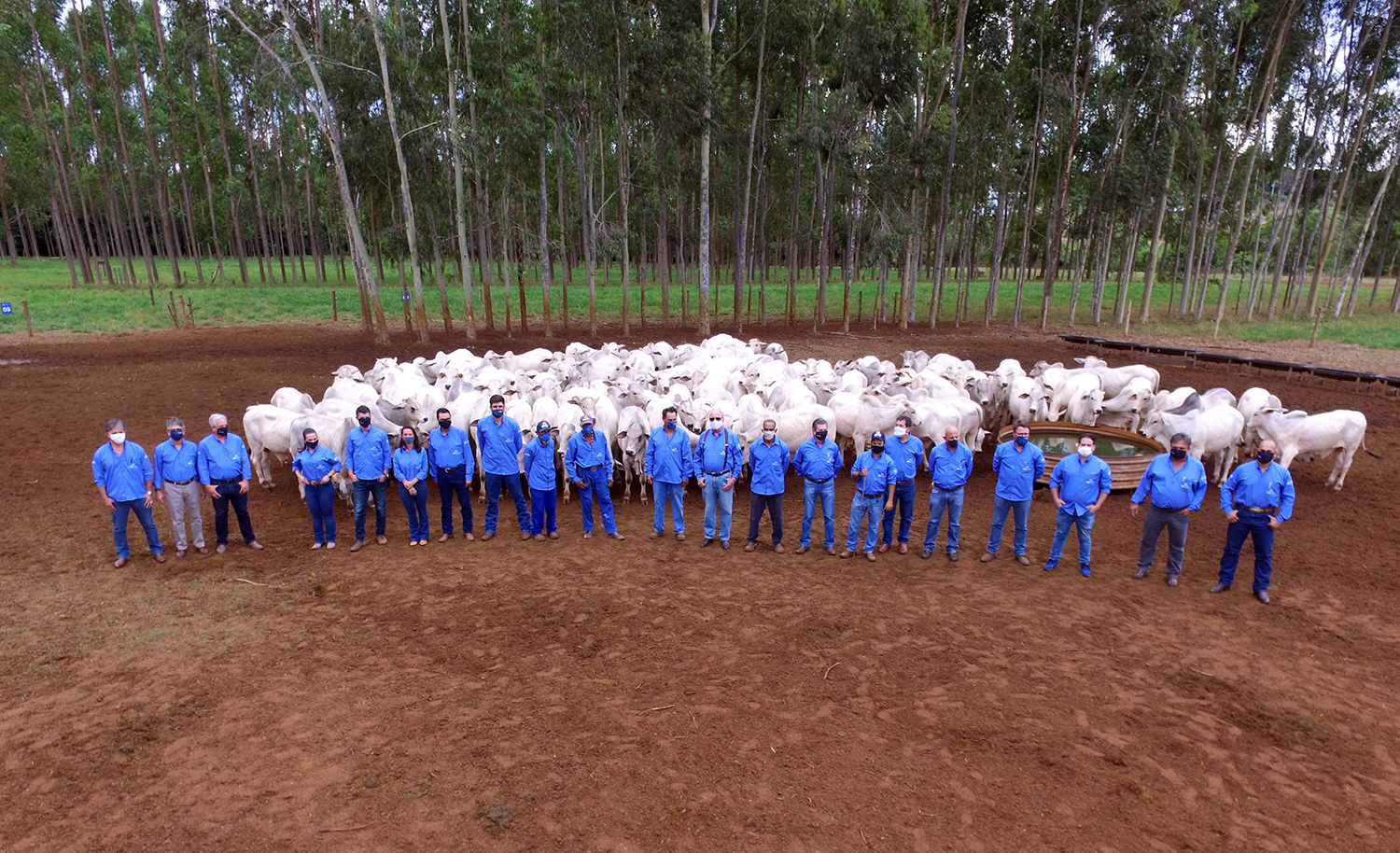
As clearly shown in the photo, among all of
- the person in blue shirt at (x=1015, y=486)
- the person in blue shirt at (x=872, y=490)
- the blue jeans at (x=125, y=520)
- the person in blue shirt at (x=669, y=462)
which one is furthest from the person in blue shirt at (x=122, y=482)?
the person in blue shirt at (x=1015, y=486)

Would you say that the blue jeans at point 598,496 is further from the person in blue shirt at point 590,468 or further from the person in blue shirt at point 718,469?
the person in blue shirt at point 718,469

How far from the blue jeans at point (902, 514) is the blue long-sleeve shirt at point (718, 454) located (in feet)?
6.93

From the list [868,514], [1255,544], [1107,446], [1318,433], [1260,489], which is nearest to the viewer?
[1260,489]

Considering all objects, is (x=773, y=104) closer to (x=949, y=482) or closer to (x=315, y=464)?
(x=949, y=482)

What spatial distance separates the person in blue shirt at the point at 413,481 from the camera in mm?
10070

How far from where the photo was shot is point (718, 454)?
998 cm

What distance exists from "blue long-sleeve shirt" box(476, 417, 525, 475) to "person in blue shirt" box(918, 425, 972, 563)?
5.62m

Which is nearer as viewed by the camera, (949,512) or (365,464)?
(949,512)

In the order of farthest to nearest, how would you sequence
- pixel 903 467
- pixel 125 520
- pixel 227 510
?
pixel 227 510 → pixel 903 467 → pixel 125 520

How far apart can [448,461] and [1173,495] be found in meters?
9.02

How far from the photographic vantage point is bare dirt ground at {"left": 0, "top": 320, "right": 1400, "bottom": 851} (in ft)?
17.6

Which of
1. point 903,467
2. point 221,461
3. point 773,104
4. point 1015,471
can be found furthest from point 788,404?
point 773,104

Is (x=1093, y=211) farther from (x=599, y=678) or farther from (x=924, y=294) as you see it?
(x=599, y=678)

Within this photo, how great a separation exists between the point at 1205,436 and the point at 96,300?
144 feet
